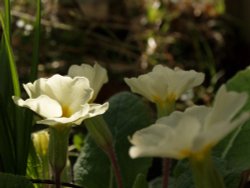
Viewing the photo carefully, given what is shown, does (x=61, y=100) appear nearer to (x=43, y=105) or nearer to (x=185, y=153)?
(x=43, y=105)

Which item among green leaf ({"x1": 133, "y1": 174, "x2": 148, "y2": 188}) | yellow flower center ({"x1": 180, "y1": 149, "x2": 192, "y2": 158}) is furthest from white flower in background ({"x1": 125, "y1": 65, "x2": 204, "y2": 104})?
yellow flower center ({"x1": 180, "y1": 149, "x2": 192, "y2": 158})

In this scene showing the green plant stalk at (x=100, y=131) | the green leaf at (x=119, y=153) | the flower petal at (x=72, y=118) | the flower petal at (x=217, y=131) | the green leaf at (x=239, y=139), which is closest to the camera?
the flower petal at (x=217, y=131)

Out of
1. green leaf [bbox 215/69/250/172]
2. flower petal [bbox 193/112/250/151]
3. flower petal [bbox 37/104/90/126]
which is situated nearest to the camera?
flower petal [bbox 193/112/250/151]

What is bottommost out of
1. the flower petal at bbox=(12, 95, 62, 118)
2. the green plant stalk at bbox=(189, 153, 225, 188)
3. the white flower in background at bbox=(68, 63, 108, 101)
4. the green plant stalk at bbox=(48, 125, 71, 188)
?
the green plant stalk at bbox=(189, 153, 225, 188)

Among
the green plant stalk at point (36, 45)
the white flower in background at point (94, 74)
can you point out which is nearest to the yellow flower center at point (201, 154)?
the white flower in background at point (94, 74)

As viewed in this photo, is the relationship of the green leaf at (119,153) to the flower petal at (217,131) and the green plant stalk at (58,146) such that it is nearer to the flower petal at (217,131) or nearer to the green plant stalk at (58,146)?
the green plant stalk at (58,146)

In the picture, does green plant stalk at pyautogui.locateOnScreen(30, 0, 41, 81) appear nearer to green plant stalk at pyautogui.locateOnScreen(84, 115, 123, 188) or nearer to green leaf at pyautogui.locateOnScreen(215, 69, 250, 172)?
green plant stalk at pyautogui.locateOnScreen(84, 115, 123, 188)

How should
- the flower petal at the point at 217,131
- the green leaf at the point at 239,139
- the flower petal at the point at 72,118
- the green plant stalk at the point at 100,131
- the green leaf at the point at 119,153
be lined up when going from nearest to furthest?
the flower petal at the point at 217,131, the flower petal at the point at 72,118, the green plant stalk at the point at 100,131, the green leaf at the point at 239,139, the green leaf at the point at 119,153
